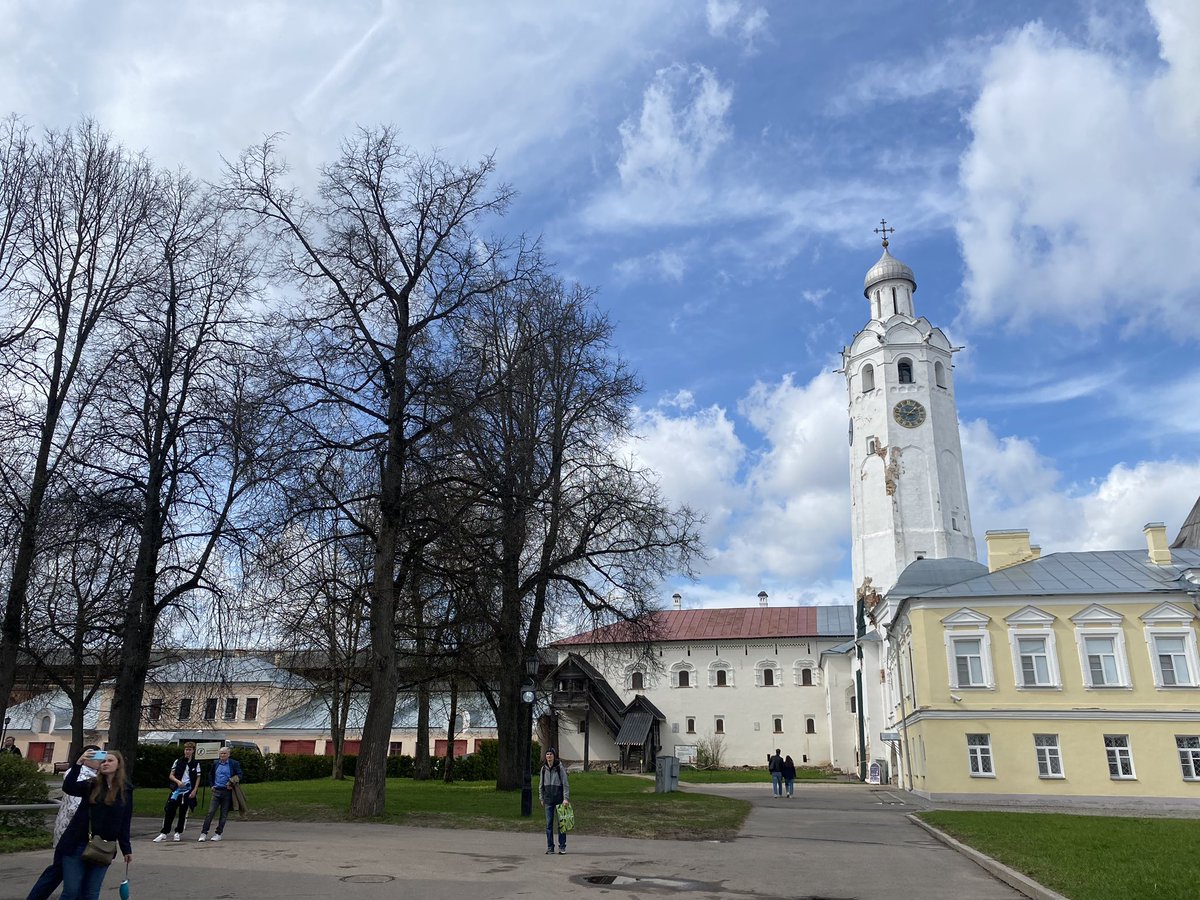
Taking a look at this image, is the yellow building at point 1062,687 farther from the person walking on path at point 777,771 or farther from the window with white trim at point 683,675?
the window with white trim at point 683,675

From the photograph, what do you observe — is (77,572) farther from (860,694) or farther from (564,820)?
(860,694)

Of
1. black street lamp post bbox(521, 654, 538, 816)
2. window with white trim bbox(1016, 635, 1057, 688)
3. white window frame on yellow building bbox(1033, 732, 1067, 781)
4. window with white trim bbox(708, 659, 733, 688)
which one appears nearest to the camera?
black street lamp post bbox(521, 654, 538, 816)

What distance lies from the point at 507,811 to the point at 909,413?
42.5 meters

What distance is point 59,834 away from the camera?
7.43 metres

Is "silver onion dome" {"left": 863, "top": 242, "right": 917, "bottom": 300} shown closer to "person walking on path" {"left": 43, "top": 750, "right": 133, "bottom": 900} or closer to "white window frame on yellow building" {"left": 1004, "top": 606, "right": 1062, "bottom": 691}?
"white window frame on yellow building" {"left": 1004, "top": 606, "right": 1062, "bottom": 691}

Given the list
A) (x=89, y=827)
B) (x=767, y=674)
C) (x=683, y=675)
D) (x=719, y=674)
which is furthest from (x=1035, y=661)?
(x=683, y=675)

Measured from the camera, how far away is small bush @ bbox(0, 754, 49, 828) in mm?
13203

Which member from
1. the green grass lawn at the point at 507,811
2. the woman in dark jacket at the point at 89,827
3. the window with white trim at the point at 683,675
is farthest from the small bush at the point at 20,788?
the window with white trim at the point at 683,675

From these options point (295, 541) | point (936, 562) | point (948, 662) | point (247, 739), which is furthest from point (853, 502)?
point (295, 541)

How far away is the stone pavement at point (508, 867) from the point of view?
986cm

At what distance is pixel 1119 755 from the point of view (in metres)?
28.9

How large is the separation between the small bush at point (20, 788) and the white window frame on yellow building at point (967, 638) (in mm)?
26592

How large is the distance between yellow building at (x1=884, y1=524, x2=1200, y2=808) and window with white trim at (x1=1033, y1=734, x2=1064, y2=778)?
33mm

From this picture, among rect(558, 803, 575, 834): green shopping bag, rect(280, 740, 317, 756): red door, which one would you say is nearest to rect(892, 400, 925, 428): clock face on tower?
rect(280, 740, 317, 756): red door
